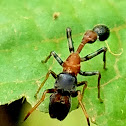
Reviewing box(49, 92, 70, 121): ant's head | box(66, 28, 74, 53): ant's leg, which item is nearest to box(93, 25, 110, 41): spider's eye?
box(66, 28, 74, 53): ant's leg

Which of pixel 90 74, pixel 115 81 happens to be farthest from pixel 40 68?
pixel 115 81

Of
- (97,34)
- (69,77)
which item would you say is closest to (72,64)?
(69,77)

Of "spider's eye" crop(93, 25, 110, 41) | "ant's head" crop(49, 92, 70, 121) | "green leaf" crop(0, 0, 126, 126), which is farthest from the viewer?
"spider's eye" crop(93, 25, 110, 41)

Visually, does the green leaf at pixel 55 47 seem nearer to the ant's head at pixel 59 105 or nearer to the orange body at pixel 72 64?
the orange body at pixel 72 64

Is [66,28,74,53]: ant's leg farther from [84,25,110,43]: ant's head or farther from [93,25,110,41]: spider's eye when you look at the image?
[93,25,110,41]: spider's eye

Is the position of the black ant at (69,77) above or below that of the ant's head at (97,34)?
below

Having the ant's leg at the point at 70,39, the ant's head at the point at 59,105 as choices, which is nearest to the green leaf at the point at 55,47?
the ant's leg at the point at 70,39
